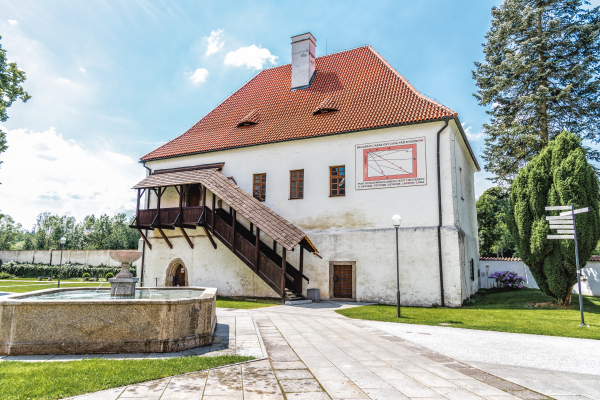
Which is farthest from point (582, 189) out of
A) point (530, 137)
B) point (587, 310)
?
point (530, 137)

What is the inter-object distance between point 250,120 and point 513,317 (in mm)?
15792

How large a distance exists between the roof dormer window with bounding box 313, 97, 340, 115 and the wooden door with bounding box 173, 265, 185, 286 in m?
11.2

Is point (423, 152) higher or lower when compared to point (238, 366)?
higher

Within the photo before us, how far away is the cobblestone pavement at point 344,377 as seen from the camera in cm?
457

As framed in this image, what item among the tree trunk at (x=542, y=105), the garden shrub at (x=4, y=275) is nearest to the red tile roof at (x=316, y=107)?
the tree trunk at (x=542, y=105)

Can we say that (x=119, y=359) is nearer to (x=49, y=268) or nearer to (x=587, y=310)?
(x=587, y=310)

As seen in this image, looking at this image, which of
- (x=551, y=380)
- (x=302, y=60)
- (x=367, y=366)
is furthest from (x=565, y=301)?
(x=302, y=60)

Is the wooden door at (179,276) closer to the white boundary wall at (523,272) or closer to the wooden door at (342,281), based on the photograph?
the wooden door at (342,281)

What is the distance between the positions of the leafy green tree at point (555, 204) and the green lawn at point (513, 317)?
1.25m

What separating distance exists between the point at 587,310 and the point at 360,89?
44.2 feet

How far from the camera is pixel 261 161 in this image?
2048 centimetres

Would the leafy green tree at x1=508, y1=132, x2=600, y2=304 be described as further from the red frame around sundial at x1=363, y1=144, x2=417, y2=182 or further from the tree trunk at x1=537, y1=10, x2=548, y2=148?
the tree trunk at x1=537, y1=10, x2=548, y2=148

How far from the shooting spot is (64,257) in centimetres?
4312

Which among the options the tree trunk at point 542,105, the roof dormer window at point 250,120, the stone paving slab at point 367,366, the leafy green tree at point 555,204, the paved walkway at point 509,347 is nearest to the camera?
the stone paving slab at point 367,366
